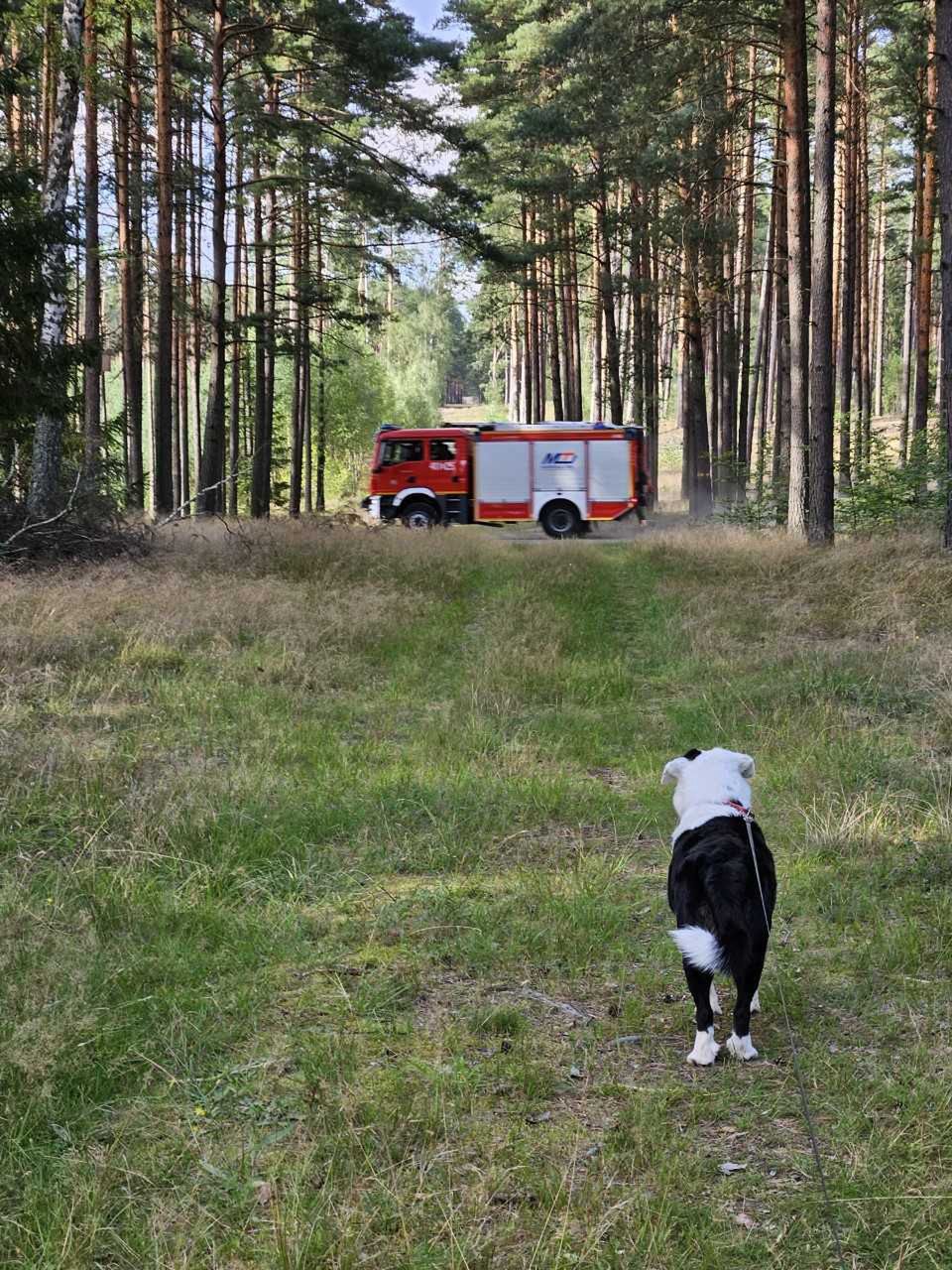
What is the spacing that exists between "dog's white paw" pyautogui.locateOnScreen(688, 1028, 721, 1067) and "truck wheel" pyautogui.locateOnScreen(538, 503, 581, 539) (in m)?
22.6

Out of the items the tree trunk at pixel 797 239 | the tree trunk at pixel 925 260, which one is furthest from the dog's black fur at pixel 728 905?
the tree trunk at pixel 925 260

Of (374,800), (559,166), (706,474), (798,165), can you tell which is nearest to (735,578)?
(798,165)

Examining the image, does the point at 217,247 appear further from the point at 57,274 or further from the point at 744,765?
the point at 744,765

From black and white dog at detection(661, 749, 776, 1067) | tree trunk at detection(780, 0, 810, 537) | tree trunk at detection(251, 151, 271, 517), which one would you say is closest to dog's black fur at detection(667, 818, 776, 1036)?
black and white dog at detection(661, 749, 776, 1067)

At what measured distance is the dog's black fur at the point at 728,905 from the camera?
3131 millimetres

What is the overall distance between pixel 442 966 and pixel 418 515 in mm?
22261

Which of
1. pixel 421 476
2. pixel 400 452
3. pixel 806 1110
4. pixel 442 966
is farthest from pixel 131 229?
pixel 806 1110

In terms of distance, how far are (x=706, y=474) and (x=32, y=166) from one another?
23327mm

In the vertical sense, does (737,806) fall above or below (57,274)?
below

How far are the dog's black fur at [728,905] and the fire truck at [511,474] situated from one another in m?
22.2

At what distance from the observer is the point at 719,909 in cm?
317

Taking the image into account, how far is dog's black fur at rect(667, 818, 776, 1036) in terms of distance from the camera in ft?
10.3

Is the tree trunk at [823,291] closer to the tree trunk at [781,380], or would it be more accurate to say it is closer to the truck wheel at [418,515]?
the tree trunk at [781,380]

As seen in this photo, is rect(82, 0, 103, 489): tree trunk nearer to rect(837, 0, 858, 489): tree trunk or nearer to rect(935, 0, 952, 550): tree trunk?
rect(935, 0, 952, 550): tree trunk
